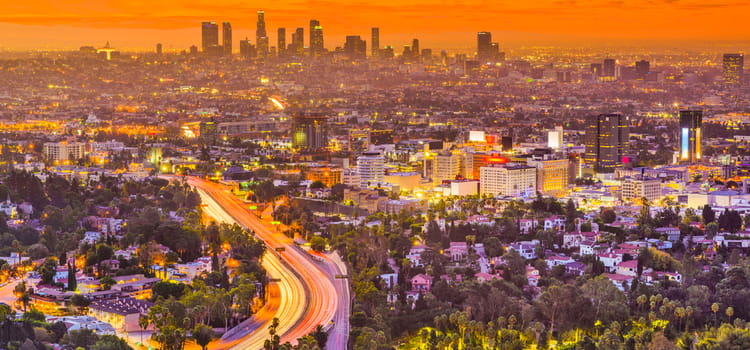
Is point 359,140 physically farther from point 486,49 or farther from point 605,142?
point 486,49

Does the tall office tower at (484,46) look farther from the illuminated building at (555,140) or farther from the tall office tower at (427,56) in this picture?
the illuminated building at (555,140)

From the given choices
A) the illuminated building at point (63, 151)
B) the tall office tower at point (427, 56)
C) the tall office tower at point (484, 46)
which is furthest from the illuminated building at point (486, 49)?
the illuminated building at point (63, 151)

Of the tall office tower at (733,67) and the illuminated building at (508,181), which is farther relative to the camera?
the tall office tower at (733,67)

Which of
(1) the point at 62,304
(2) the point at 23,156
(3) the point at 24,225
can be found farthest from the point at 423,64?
(1) the point at 62,304

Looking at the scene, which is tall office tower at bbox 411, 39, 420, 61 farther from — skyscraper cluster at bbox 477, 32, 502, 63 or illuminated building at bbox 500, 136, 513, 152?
illuminated building at bbox 500, 136, 513, 152

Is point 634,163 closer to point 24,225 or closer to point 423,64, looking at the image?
point 24,225

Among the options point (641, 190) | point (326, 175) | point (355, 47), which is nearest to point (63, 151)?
point (326, 175)
